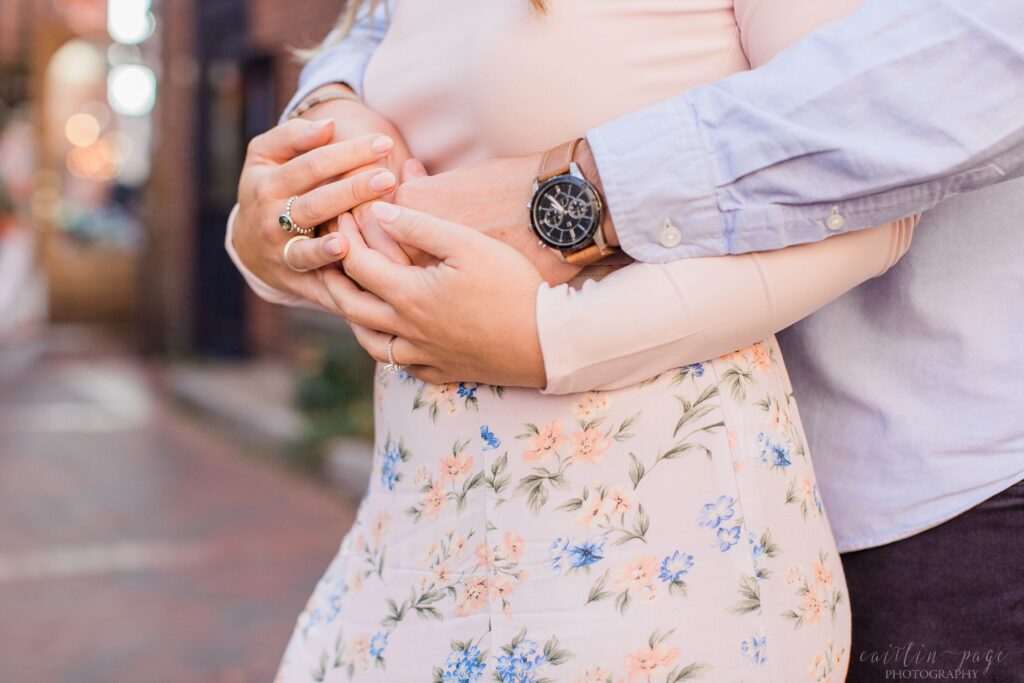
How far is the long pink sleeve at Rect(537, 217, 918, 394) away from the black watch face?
47 millimetres

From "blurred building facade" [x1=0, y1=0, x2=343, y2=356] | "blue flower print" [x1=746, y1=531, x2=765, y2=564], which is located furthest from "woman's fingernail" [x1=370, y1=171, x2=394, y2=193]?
"blurred building facade" [x1=0, y1=0, x2=343, y2=356]

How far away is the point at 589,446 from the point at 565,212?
0.72 feet

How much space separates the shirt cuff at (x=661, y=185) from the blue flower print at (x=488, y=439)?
22 cm

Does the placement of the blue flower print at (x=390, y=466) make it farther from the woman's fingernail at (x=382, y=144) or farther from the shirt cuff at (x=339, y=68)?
the shirt cuff at (x=339, y=68)

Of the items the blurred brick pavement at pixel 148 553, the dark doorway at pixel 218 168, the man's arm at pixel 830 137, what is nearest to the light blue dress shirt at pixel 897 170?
the man's arm at pixel 830 137

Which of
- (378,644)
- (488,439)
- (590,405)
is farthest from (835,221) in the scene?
(378,644)

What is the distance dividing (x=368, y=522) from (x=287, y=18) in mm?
7926

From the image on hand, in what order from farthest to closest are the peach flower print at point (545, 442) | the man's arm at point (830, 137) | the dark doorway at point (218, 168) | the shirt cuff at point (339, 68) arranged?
the dark doorway at point (218, 168), the shirt cuff at point (339, 68), the peach flower print at point (545, 442), the man's arm at point (830, 137)

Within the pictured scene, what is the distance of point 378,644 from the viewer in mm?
1165

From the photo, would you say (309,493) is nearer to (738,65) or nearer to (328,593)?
(328,593)

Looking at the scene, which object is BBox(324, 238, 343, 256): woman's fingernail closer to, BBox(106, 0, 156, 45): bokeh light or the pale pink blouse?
the pale pink blouse

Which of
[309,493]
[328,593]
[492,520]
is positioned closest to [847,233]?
[492,520]

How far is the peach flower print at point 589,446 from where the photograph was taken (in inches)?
41.0

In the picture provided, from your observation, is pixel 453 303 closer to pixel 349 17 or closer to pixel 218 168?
pixel 349 17
